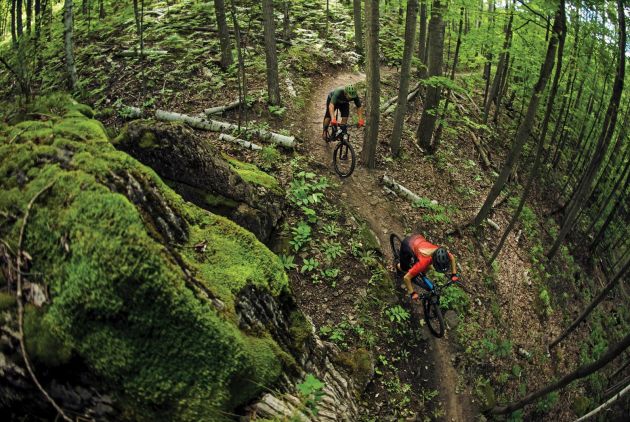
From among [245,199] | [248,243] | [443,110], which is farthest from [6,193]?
[443,110]

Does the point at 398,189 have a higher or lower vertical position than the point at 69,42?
lower

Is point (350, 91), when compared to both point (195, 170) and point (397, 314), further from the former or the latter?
point (397, 314)

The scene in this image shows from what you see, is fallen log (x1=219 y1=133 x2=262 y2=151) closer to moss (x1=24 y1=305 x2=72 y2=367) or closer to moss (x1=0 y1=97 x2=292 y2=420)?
moss (x1=0 y1=97 x2=292 y2=420)

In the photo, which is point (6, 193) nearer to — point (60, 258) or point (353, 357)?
point (60, 258)

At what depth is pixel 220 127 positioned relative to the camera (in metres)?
11.7

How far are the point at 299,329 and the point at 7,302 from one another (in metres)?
3.50

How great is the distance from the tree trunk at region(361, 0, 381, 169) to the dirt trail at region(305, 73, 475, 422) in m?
0.55

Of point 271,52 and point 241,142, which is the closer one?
point 241,142

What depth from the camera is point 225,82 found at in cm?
1427

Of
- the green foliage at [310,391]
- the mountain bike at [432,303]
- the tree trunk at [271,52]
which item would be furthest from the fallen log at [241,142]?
the green foliage at [310,391]

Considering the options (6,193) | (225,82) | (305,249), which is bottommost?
(305,249)

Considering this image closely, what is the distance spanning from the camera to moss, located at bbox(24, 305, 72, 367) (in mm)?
3035

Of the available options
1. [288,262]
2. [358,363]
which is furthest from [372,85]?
[358,363]

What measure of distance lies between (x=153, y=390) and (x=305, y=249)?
19.3ft
